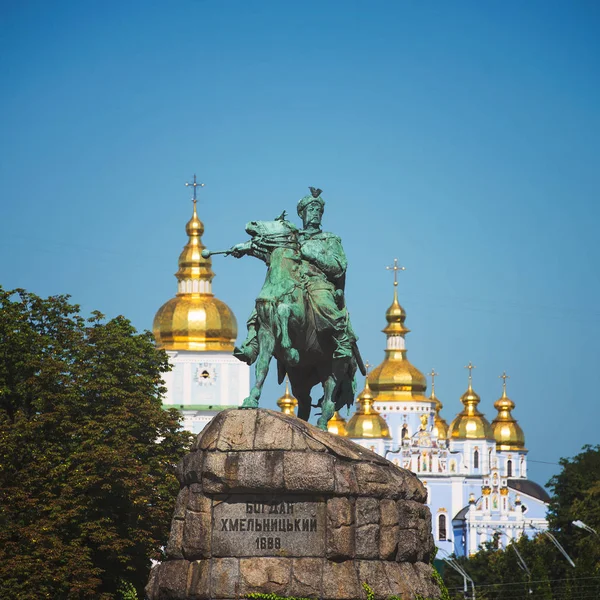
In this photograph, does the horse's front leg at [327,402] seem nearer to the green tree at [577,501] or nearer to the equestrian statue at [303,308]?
the equestrian statue at [303,308]

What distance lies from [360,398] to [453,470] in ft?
28.4

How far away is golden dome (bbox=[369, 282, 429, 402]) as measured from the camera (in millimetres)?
139125

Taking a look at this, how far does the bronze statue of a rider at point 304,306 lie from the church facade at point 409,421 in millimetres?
82008

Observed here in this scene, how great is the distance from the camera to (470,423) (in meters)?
142

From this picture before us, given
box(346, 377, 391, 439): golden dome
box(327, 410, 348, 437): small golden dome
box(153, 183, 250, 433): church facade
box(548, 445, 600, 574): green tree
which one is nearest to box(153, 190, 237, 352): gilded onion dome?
box(153, 183, 250, 433): church facade

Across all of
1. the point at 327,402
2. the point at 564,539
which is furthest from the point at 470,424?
the point at 327,402

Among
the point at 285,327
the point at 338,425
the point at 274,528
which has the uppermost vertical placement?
the point at 338,425

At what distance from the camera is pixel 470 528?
126250 millimetres

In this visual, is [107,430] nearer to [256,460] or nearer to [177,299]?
[256,460]

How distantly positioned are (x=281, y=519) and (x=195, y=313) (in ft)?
278

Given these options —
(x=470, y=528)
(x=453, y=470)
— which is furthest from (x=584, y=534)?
(x=453, y=470)

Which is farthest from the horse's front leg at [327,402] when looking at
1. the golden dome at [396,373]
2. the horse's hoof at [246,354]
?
the golden dome at [396,373]

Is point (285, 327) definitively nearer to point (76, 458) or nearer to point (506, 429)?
point (76, 458)

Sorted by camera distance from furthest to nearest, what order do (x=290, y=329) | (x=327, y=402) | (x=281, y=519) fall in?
(x=327, y=402)
(x=290, y=329)
(x=281, y=519)
